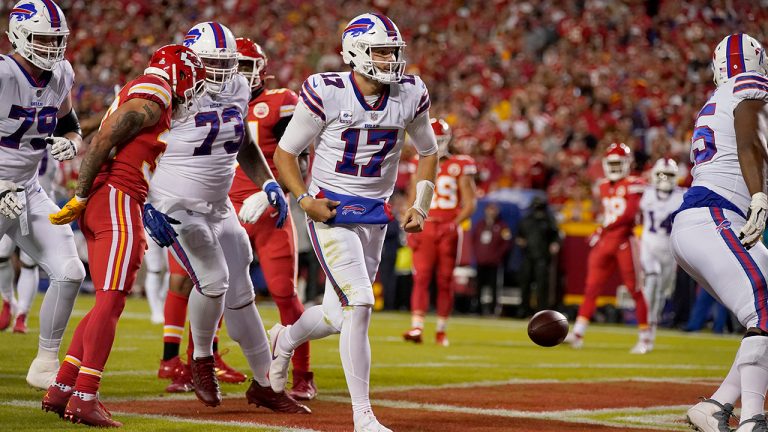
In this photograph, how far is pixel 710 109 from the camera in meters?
5.33

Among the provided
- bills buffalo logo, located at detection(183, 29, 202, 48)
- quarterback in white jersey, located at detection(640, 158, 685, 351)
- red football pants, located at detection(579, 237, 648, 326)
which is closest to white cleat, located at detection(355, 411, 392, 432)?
bills buffalo logo, located at detection(183, 29, 202, 48)

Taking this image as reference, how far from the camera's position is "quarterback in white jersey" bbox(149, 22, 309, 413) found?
19.5 feet

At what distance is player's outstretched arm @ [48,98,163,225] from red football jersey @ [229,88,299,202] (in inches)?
66.0

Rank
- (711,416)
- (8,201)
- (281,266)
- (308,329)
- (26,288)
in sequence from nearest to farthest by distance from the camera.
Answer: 1. (711,416)
2. (8,201)
3. (308,329)
4. (281,266)
5. (26,288)

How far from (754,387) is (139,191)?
9.55 ft

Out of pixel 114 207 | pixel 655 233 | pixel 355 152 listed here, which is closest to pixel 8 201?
pixel 114 207

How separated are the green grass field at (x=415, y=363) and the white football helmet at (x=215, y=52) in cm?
168

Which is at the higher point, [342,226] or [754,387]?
[342,226]

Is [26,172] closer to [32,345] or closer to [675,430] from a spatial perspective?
[32,345]

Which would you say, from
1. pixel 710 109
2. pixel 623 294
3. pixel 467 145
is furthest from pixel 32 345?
pixel 623 294

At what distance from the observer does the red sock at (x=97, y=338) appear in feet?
17.1

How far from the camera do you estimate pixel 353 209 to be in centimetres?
543

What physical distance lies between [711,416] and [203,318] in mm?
2546

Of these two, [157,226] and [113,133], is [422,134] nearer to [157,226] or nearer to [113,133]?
[157,226]
